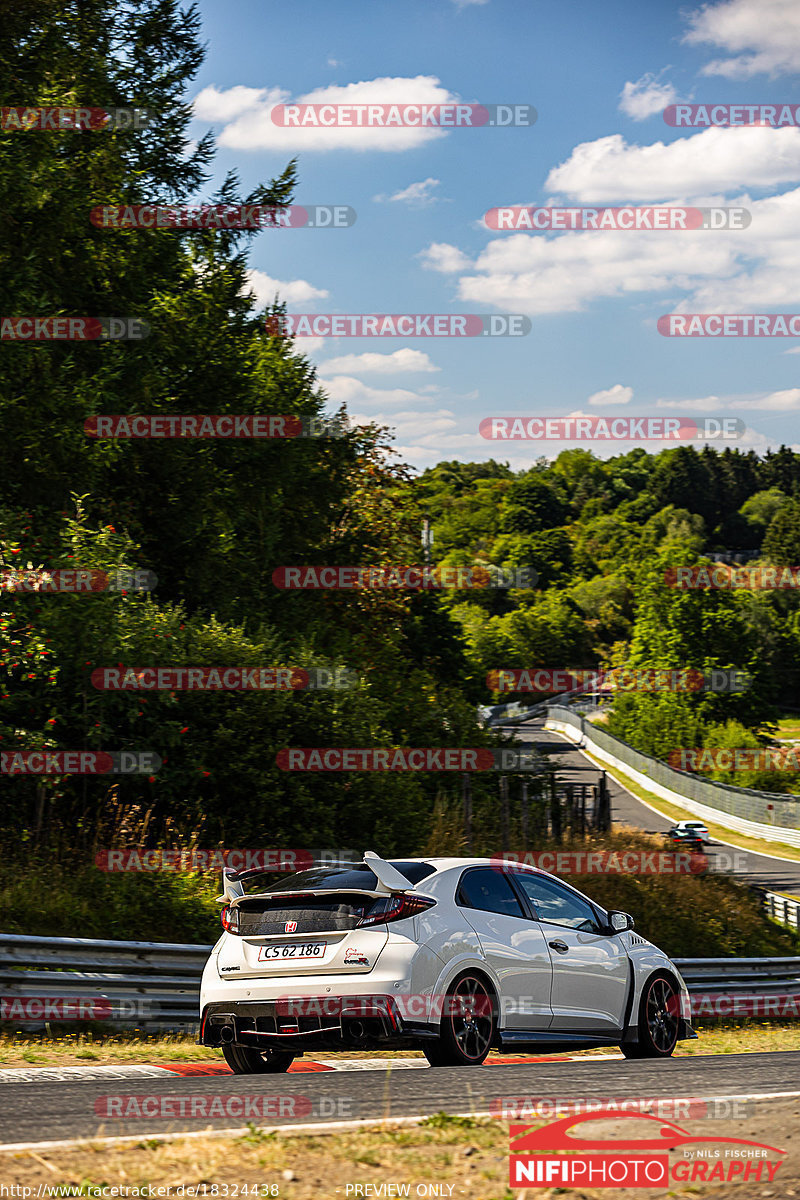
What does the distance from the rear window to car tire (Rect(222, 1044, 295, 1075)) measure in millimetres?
1097

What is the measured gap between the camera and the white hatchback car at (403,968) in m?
7.27

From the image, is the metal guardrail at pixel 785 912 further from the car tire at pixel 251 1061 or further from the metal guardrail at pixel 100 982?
the car tire at pixel 251 1061

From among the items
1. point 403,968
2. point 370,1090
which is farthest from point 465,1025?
point 370,1090

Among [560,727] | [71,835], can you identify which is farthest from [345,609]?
[560,727]

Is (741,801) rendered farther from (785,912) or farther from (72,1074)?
(72,1074)

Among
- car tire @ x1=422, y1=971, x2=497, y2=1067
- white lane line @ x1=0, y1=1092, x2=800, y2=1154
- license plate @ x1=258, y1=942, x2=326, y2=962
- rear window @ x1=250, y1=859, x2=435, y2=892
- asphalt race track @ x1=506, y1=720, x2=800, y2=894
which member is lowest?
asphalt race track @ x1=506, y1=720, x2=800, y2=894

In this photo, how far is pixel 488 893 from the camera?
27.3 ft

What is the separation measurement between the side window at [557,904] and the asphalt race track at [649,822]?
56.4 ft

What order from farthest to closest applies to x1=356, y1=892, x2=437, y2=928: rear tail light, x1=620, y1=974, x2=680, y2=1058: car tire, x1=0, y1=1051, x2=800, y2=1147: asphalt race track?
x1=620, y1=974, x2=680, y2=1058: car tire < x1=356, y1=892, x2=437, y2=928: rear tail light < x1=0, y1=1051, x2=800, y2=1147: asphalt race track

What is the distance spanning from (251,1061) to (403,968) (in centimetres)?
162

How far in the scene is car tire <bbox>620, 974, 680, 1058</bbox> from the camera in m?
9.34

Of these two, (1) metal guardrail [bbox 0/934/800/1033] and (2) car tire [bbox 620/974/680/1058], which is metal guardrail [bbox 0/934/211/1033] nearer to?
(1) metal guardrail [bbox 0/934/800/1033]

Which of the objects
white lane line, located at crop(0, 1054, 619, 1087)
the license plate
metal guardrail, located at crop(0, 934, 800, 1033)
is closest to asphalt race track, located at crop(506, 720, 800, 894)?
metal guardrail, located at crop(0, 934, 800, 1033)

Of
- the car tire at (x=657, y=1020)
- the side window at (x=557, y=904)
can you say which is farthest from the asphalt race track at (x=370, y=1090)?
the car tire at (x=657, y=1020)
